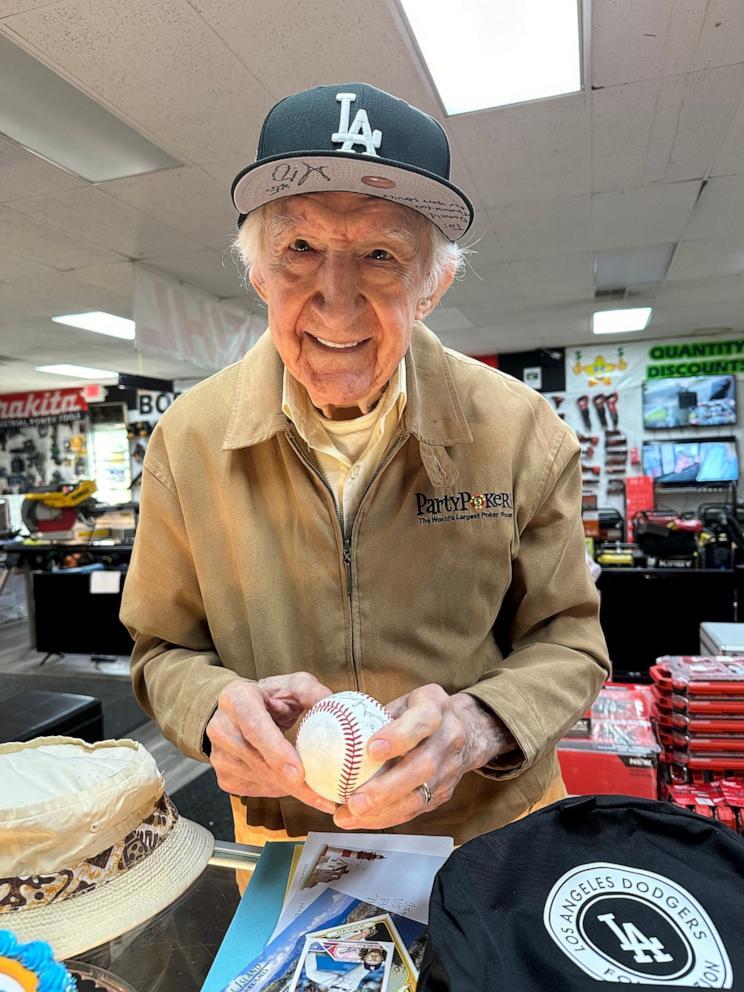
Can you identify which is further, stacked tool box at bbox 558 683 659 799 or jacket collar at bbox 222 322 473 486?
stacked tool box at bbox 558 683 659 799

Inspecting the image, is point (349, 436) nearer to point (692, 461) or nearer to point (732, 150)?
point (732, 150)

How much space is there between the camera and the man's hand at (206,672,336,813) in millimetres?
871

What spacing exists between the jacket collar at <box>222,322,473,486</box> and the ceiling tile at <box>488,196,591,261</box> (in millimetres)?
3766

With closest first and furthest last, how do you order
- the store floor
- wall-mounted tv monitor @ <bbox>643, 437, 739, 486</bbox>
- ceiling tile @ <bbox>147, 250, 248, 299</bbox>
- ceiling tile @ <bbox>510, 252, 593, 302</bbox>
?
the store floor < ceiling tile @ <bbox>147, 250, 248, 299</bbox> < ceiling tile @ <bbox>510, 252, 593, 302</bbox> < wall-mounted tv monitor @ <bbox>643, 437, 739, 486</bbox>

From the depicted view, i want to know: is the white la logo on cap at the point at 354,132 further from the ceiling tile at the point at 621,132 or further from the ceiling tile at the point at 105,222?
the ceiling tile at the point at 105,222

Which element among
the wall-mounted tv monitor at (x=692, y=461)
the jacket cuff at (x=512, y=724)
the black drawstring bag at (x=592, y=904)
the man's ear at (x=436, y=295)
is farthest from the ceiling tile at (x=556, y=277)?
the black drawstring bag at (x=592, y=904)

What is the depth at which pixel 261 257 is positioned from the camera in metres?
1.11

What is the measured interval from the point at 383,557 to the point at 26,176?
3946mm

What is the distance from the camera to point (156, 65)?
9.22 ft

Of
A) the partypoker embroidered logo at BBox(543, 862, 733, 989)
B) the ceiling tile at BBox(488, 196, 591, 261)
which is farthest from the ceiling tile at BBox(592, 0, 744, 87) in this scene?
the partypoker embroidered logo at BBox(543, 862, 733, 989)

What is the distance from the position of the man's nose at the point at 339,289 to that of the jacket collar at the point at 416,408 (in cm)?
20

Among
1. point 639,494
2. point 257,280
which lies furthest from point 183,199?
point 639,494

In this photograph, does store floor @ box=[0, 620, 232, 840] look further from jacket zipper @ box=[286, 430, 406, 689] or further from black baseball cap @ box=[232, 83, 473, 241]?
black baseball cap @ box=[232, 83, 473, 241]

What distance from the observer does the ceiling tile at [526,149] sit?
329 centimetres
